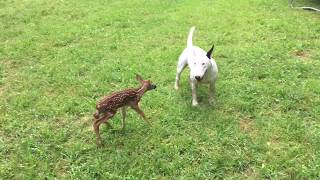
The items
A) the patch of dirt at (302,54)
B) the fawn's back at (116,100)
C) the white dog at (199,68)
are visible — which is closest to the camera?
the fawn's back at (116,100)

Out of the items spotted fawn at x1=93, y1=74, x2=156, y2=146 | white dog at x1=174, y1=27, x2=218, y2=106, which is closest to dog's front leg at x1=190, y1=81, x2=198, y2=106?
white dog at x1=174, y1=27, x2=218, y2=106

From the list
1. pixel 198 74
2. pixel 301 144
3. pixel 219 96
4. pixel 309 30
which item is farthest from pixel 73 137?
pixel 309 30

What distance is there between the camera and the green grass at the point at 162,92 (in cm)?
523

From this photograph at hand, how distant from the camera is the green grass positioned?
5.23m

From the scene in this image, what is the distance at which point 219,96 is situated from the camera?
6586 millimetres

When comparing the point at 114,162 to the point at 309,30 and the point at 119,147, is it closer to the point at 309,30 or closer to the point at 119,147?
the point at 119,147

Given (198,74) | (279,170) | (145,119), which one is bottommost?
(279,170)

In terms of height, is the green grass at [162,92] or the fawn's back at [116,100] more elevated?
the fawn's back at [116,100]

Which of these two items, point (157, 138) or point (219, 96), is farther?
point (219, 96)

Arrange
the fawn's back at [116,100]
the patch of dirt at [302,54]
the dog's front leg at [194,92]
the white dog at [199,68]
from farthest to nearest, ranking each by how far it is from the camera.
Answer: the patch of dirt at [302,54] → the dog's front leg at [194,92] → the white dog at [199,68] → the fawn's back at [116,100]

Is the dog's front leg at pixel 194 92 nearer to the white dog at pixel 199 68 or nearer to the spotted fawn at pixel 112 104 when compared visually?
the white dog at pixel 199 68

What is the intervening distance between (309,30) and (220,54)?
7.14 ft

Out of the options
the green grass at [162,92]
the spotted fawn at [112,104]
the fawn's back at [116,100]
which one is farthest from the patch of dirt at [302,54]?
the fawn's back at [116,100]

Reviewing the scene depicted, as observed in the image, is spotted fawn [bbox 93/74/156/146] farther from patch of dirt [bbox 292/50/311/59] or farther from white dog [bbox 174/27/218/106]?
patch of dirt [bbox 292/50/311/59]
